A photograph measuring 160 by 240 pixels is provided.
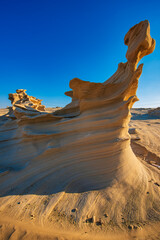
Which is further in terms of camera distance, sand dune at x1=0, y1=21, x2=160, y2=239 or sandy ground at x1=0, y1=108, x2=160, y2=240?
sand dune at x1=0, y1=21, x2=160, y2=239

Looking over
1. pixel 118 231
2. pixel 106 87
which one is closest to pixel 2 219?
pixel 118 231

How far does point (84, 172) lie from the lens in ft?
7.88

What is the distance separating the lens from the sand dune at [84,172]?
1.63 meters

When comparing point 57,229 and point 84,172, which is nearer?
point 57,229

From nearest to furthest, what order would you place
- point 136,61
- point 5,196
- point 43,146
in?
point 5,196, point 136,61, point 43,146

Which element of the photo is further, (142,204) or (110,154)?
(110,154)

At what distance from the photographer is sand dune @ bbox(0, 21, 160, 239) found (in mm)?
1627

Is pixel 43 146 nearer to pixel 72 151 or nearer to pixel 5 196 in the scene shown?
pixel 72 151

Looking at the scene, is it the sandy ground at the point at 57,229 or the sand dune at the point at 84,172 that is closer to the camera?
the sandy ground at the point at 57,229

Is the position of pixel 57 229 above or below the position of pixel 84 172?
below

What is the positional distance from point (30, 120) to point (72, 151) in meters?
1.56

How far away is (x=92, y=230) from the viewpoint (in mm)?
1556

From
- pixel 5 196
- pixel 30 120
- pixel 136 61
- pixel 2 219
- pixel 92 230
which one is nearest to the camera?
pixel 92 230

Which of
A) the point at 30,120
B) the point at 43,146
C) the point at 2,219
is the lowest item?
the point at 2,219
